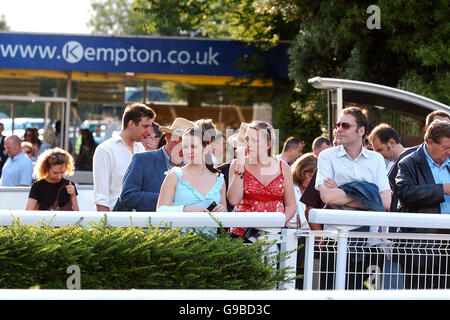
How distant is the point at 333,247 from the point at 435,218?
60 centimetres

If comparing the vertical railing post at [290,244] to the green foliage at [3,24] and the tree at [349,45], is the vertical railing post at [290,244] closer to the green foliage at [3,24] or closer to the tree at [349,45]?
the tree at [349,45]

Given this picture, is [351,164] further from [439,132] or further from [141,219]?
[141,219]

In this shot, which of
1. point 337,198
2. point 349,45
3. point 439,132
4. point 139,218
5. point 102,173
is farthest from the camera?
point 349,45

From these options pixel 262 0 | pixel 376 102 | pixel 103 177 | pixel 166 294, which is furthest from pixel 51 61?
pixel 166 294

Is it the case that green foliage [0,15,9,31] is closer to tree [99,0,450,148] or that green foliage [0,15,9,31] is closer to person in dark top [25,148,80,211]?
tree [99,0,450,148]

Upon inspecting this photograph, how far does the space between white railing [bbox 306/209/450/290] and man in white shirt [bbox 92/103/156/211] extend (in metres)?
2.24

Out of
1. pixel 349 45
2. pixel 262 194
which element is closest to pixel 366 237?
pixel 262 194

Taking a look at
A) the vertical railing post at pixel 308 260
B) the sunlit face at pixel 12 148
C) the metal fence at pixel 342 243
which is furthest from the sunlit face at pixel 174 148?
the sunlit face at pixel 12 148

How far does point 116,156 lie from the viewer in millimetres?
5910

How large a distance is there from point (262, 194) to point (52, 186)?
2208mm

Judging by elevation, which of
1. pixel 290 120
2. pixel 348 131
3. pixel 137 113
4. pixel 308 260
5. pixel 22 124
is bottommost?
pixel 308 260

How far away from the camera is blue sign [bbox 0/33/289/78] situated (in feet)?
62.8

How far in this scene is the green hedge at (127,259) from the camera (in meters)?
3.43

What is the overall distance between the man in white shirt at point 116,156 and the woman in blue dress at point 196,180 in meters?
A: 1.10
